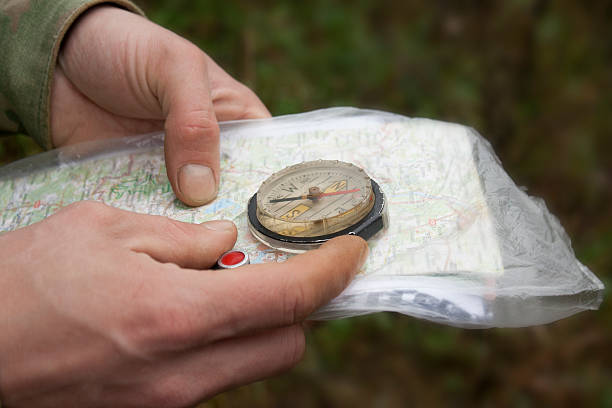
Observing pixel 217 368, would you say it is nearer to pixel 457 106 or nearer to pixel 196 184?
pixel 196 184

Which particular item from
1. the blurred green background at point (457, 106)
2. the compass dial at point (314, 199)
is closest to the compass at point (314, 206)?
the compass dial at point (314, 199)

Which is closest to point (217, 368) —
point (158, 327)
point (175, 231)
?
point (158, 327)

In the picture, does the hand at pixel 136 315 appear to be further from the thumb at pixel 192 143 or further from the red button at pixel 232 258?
the thumb at pixel 192 143

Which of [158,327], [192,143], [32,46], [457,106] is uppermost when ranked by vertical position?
[32,46]

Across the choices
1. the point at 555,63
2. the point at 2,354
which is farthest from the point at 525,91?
the point at 2,354

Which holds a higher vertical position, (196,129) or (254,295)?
(196,129)

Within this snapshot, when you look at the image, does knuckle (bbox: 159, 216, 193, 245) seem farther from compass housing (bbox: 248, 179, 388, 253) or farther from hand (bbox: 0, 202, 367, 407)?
compass housing (bbox: 248, 179, 388, 253)
